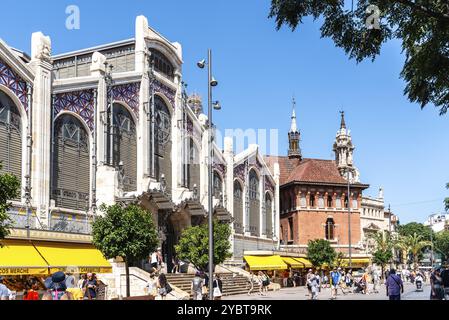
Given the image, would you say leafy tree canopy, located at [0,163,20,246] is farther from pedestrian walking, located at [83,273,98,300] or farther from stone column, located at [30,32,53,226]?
stone column, located at [30,32,53,226]

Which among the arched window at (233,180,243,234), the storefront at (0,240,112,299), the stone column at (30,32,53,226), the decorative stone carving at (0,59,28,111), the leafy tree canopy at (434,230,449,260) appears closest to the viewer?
the storefront at (0,240,112,299)

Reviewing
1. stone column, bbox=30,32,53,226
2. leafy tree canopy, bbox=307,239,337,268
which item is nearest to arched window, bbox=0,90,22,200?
stone column, bbox=30,32,53,226

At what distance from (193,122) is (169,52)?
18.9 ft

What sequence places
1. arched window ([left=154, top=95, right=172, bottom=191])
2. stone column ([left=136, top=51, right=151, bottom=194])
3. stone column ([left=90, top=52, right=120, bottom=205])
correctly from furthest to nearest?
arched window ([left=154, top=95, right=172, bottom=191]) < stone column ([left=136, top=51, right=151, bottom=194]) < stone column ([left=90, top=52, right=120, bottom=205])

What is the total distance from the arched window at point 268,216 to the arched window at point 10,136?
33.0m

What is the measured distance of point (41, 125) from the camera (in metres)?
31.7

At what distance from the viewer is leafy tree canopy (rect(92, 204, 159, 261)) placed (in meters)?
29.5

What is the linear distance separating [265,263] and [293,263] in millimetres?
5195

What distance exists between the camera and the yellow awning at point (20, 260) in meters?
25.3

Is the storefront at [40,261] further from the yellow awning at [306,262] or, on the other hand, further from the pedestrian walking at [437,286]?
the yellow awning at [306,262]

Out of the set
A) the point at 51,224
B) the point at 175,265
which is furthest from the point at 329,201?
the point at 51,224

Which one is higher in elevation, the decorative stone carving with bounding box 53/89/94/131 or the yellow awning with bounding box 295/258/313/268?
the decorative stone carving with bounding box 53/89/94/131

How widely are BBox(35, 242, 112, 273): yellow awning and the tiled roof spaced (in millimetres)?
40029


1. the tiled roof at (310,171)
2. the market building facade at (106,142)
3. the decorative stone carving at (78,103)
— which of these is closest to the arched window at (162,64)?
the market building facade at (106,142)
